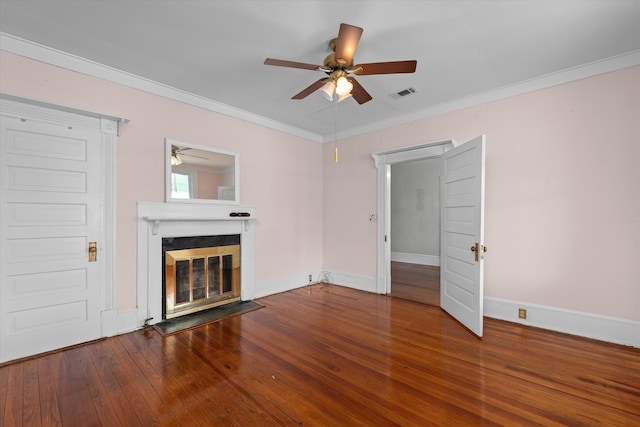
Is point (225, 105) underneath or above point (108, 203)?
above

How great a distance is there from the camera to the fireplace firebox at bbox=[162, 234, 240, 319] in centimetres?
337

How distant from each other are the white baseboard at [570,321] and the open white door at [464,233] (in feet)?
1.68

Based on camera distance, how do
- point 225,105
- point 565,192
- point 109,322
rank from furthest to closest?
1. point 225,105
2. point 565,192
3. point 109,322

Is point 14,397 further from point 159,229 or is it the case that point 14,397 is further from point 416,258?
point 416,258

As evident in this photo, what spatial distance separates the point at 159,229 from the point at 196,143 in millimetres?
1224

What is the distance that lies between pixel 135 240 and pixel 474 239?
3.82m

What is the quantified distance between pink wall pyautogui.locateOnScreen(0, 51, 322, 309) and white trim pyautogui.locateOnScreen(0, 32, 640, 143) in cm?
7

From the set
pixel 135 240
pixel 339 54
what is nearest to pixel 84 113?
pixel 135 240

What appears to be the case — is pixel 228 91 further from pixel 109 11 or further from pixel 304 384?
pixel 304 384

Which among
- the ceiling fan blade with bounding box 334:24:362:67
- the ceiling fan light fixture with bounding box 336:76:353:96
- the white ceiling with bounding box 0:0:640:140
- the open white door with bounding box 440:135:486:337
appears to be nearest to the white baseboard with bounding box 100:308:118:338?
the white ceiling with bounding box 0:0:640:140

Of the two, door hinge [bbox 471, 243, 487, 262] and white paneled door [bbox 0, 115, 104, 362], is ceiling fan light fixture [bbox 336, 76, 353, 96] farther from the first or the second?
white paneled door [bbox 0, 115, 104, 362]

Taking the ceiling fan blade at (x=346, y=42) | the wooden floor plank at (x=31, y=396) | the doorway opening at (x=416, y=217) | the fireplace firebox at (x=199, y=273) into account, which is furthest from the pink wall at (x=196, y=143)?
the doorway opening at (x=416, y=217)

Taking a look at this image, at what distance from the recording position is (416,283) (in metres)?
5.27

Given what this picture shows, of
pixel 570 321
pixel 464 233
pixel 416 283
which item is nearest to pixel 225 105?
pixel 464 233
